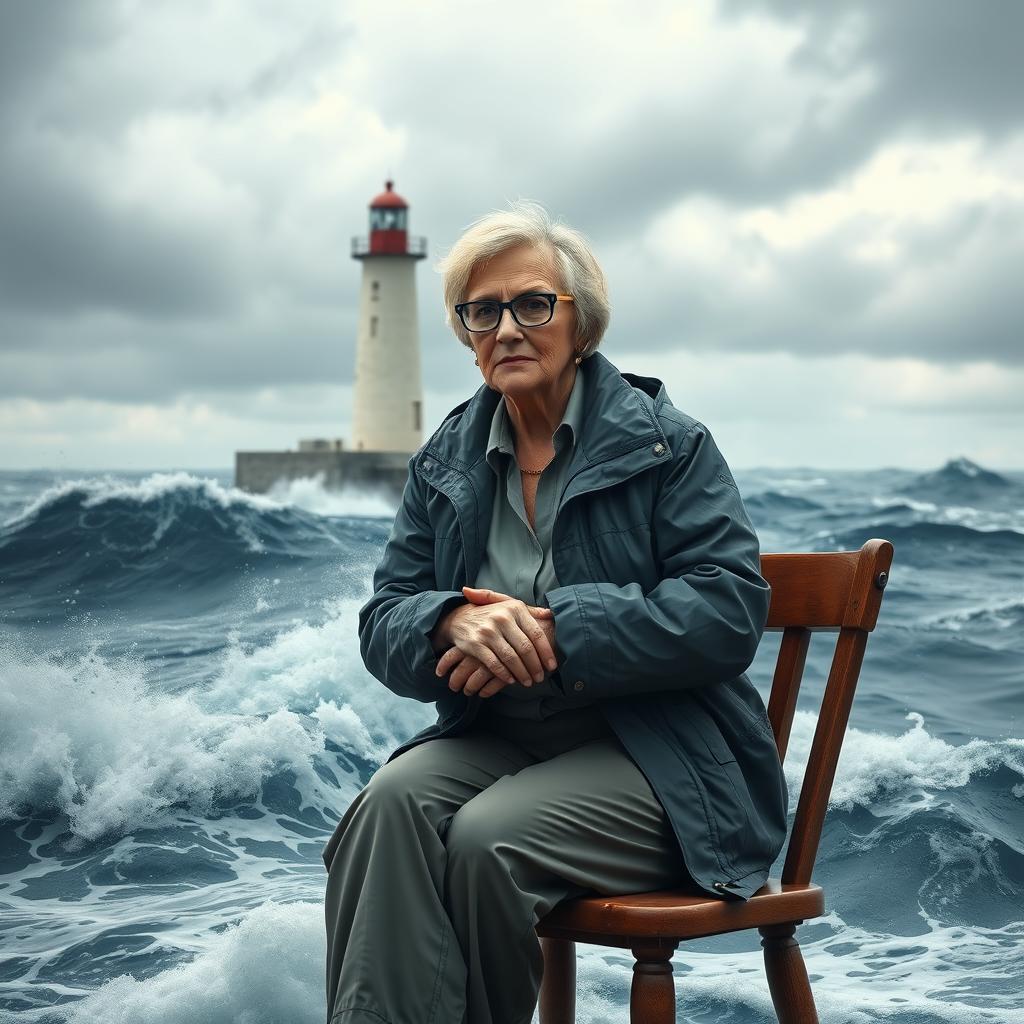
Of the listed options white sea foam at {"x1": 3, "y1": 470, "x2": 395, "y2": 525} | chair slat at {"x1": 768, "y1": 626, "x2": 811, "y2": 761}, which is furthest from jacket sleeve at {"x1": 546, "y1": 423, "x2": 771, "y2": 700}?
white sea foam at {"x1": 3, "y1": 470, "x2": 395, "y2": 525}

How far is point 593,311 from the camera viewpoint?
2332 millimetres

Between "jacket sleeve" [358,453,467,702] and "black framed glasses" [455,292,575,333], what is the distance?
29 cm

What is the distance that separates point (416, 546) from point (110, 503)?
8906mm

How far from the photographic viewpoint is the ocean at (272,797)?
3633mm

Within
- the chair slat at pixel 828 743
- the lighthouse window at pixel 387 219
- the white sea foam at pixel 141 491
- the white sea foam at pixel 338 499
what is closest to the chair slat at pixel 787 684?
the chair slat at pixel 828 743

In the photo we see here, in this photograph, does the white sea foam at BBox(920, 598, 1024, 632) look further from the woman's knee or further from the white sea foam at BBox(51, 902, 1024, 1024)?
the woman's knee

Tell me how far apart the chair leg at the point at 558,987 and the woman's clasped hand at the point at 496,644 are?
25.1 inches

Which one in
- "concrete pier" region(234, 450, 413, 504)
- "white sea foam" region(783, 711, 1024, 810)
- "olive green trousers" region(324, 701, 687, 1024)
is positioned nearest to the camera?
"olive green trousers" region(324, 701, 687, 1024)

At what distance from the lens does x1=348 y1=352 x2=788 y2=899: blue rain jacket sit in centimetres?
200

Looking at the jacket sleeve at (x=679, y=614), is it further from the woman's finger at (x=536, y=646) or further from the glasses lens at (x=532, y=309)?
the glasses lens at (x=532, y=309)

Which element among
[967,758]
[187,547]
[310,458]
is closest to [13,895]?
[967,758]

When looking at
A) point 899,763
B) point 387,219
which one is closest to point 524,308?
point 899,763

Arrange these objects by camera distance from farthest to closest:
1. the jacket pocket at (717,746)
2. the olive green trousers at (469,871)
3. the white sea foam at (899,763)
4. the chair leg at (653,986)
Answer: the white sea foam at (899,763) < the jacket pocket at (717,746) < the chair leg at (653,986) < the olive green trousers at (469,871)

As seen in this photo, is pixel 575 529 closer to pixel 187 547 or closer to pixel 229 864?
pixel 229 864
